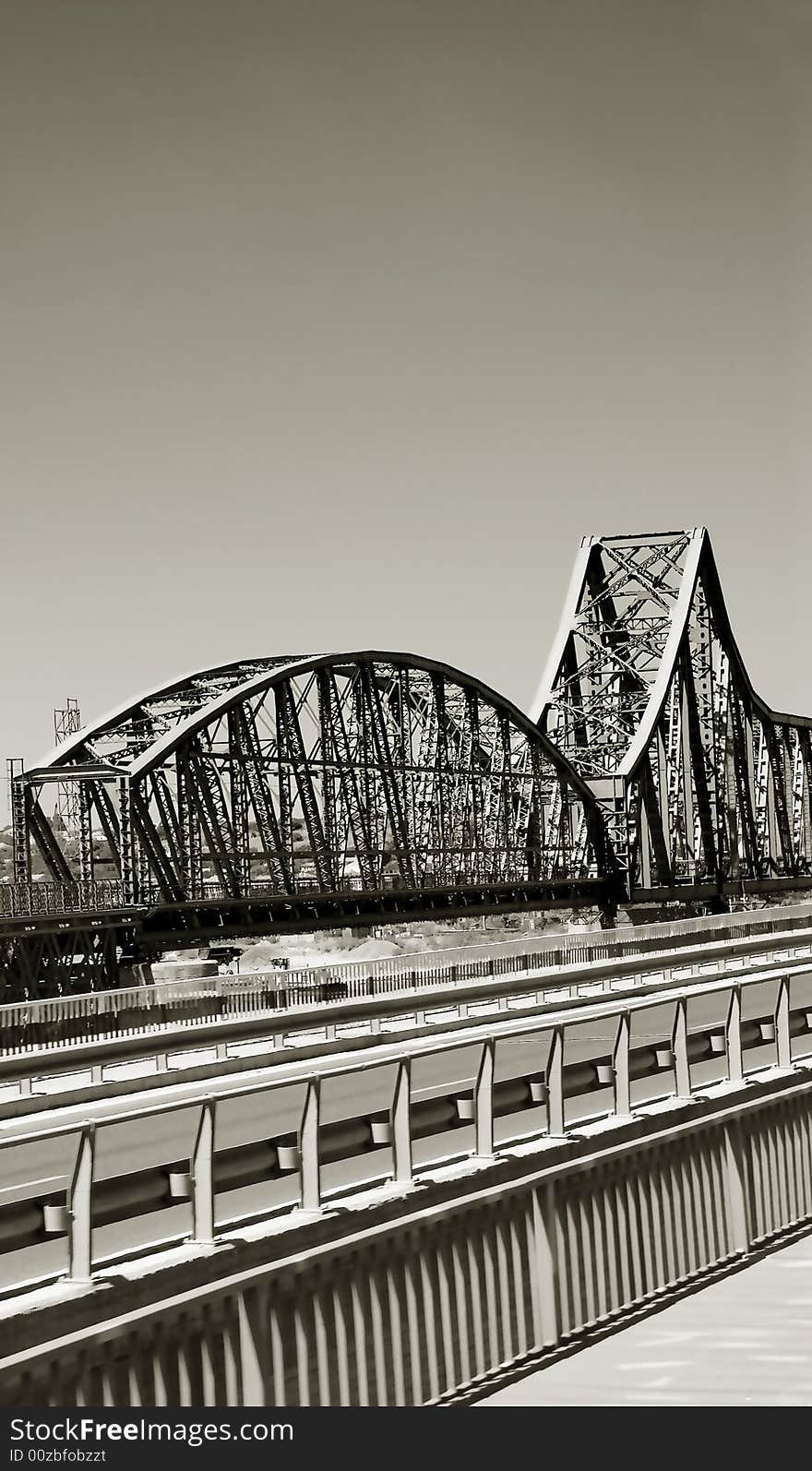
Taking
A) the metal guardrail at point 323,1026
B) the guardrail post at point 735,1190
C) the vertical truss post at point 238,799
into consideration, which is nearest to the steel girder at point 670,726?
the vertical truss post at point 238,799

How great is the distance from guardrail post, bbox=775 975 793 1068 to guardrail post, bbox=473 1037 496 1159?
6.17 meters

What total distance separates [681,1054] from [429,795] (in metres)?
66.0

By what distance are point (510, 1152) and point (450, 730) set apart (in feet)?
227

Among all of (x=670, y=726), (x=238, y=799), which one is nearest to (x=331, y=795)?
(x=238, y=799)

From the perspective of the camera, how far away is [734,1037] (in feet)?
56.3

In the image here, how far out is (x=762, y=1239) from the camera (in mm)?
16562

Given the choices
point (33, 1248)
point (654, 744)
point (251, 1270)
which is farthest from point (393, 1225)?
point (654, 744)

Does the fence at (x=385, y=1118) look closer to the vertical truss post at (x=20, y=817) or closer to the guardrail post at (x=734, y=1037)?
the guardrail post at (x=734, y=1037)

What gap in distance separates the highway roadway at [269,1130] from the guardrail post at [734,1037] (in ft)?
2.21

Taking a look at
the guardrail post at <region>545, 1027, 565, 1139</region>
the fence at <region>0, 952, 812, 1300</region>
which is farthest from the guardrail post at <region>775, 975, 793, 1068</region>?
the guardrail post at <region>545, 1027, 565, 1139</region>

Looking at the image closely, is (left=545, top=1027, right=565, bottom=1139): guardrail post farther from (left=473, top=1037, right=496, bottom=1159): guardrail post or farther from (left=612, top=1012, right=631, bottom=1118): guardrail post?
(left=612, top=1012, right=631, bottom=1118): guardrail post

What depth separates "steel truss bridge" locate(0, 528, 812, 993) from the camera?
189 ft

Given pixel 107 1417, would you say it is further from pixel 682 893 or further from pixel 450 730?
pixel 682 893

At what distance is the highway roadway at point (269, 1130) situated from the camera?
9.41 metres
